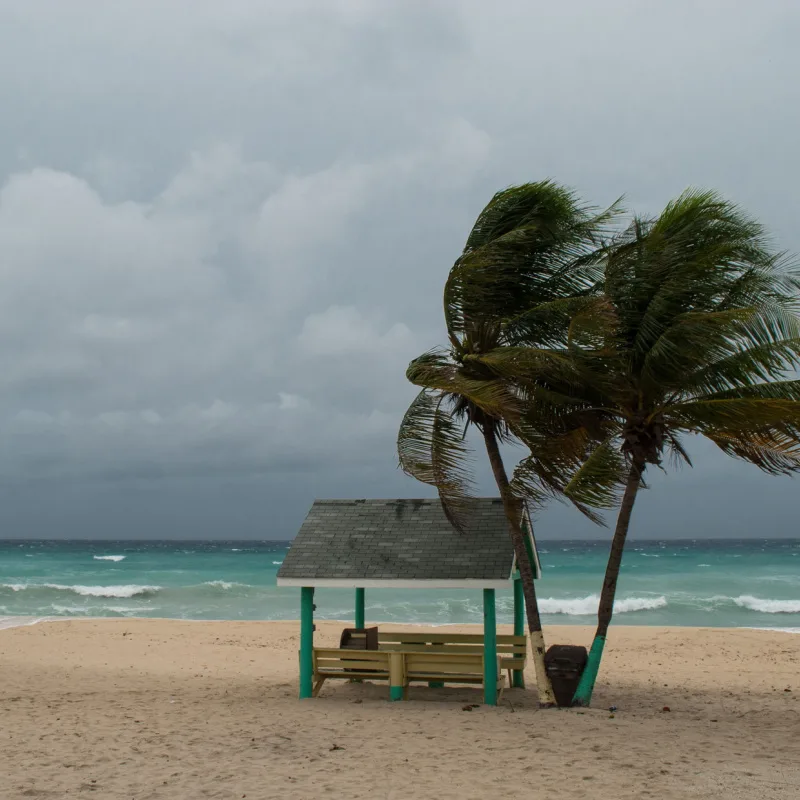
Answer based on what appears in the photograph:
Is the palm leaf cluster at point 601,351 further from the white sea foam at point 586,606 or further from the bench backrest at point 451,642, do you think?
the white sea foam at point 586,606

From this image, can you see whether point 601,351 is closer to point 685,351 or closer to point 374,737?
point 685,351

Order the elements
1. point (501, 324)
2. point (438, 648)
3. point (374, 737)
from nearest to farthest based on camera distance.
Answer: point (374, 737), point (501, 324), point (438, 648)

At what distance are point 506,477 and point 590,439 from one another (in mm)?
1264

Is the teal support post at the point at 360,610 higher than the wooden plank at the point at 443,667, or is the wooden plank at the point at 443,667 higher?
the teal support post at the point at 360,610

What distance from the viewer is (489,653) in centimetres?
1102

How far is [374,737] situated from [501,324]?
503 centimetres

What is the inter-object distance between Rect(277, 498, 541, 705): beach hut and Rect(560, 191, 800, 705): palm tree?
4.73 feet

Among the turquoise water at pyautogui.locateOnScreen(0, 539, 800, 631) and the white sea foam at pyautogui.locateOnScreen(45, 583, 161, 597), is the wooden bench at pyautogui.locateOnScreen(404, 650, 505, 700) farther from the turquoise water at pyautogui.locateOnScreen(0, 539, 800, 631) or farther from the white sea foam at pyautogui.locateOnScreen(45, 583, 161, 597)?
the white sea foam at pyautogui.locateOnScreen(45, 583, 161, 597)

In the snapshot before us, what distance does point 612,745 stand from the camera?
29.1 ft

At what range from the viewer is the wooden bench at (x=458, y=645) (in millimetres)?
12227

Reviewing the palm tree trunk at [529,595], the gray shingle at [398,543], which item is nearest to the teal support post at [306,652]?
the gray shingle at [398,543]

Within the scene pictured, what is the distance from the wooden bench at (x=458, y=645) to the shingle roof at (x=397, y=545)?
142 cm

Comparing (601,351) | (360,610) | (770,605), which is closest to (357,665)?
(360,610)

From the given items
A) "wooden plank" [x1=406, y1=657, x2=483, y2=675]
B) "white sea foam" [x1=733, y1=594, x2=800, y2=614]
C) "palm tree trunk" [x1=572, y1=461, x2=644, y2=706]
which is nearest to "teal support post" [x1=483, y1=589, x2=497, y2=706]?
"wooden plank" [x1=406, y1=657, x2=483, y2=675]
